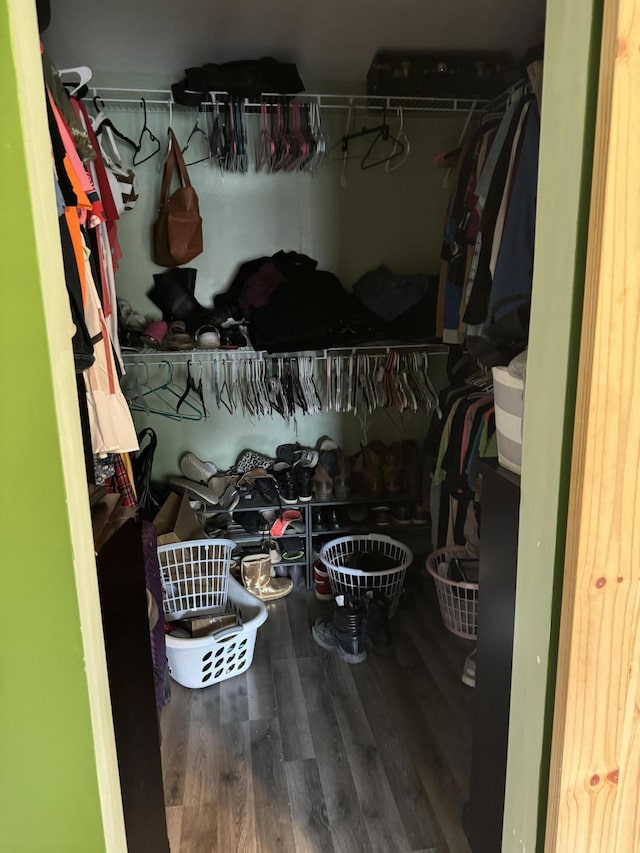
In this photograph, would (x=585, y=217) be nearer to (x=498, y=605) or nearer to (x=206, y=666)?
(x=498, y=605)

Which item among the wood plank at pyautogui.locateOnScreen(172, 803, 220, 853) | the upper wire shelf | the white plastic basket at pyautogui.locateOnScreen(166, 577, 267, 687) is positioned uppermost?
the upper wire shelf

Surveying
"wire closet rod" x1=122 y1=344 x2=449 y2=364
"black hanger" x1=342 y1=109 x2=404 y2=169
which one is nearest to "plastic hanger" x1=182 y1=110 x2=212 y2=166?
"black hanger" x1=342 y1=109 x2=404 y2=169

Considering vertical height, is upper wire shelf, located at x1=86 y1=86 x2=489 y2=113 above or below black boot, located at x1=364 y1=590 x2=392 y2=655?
above

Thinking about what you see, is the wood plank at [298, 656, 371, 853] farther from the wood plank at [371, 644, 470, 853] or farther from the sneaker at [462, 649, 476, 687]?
the sneaker at [462, 649, 476, 687]

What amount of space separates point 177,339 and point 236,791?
1.90 metres

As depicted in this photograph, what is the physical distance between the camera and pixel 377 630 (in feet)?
7.93

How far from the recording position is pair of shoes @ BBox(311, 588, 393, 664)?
2.37 metres

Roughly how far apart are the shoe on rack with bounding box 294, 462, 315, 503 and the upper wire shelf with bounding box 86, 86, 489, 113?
1.74 m

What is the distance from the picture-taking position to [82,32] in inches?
90.9

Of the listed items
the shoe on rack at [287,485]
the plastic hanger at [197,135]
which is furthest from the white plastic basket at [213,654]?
the plastic hanger at [197,135]

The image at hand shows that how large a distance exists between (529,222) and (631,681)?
1.50 m


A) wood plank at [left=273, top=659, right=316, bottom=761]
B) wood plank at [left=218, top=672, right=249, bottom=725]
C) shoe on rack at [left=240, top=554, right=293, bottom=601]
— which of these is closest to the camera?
wood plank at [left=273, top=659, right=316, bottom=761]

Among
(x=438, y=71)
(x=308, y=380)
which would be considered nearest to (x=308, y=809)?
(x=308, y=380)

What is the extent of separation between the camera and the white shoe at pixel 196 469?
3.04 meters
